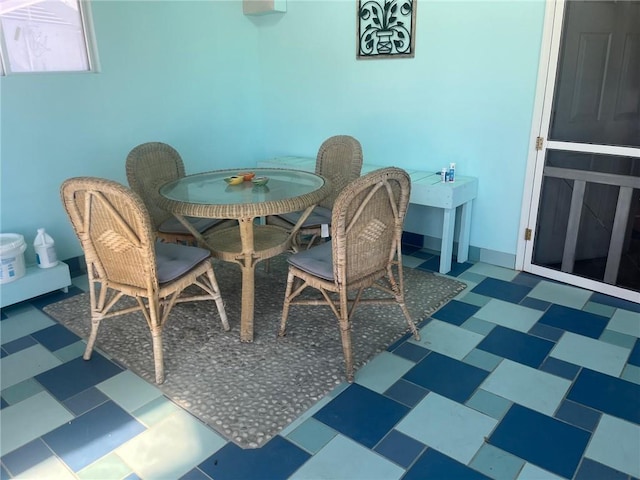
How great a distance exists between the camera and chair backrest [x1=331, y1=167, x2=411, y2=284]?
1.96 meters

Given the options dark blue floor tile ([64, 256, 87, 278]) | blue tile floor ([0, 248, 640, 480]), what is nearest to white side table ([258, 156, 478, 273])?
blue tile floor ([0, 248, 640, 480])

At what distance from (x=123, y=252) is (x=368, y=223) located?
1061mm

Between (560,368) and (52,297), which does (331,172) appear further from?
(52,297)

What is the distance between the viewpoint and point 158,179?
3.04 meters

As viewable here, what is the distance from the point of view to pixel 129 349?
95.3 inches

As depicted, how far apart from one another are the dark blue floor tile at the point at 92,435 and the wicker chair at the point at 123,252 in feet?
0.82

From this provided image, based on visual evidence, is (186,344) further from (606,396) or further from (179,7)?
(179,7)

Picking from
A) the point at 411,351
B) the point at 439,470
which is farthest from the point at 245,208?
the point at 439,470

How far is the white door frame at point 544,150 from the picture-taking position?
9.23ft

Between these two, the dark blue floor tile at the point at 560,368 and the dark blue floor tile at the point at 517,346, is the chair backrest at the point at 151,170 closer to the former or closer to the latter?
the dark blue floor tile at the point at 517,346

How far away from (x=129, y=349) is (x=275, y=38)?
2.96 m

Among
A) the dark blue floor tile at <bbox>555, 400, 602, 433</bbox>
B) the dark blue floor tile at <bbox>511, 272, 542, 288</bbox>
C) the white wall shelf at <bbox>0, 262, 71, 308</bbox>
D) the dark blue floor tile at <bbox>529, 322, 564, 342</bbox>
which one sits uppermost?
the white wall shelf at <bbox>0, 262, 71, 308</bbox>

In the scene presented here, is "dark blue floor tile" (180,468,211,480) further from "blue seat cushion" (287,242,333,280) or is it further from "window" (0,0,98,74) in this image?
"window" (0,0,98,74)

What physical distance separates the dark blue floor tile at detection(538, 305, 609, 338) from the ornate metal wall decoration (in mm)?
1994
